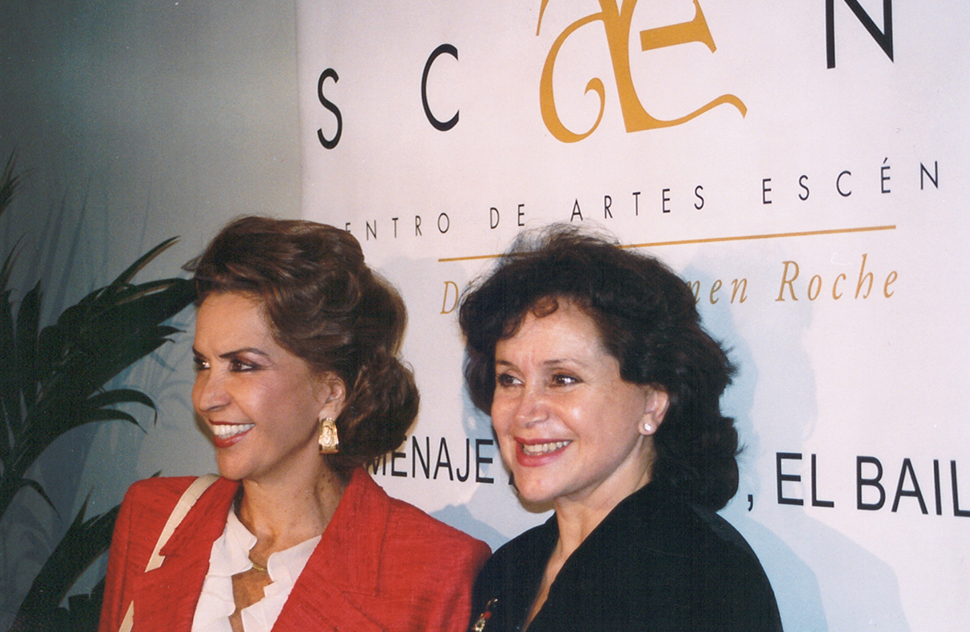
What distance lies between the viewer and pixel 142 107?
288cm

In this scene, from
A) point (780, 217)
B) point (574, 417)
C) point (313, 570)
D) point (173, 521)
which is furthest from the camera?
point (173, 521)

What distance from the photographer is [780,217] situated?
171 cm

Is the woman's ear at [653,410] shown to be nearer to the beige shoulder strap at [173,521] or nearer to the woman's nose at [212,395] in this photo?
the woman's nose at [212,395]

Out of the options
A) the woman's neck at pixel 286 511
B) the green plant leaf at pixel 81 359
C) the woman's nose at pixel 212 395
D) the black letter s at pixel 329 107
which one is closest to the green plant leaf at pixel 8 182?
the green plant leaf at pixel 81 359

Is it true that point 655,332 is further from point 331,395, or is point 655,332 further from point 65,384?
point 65,384

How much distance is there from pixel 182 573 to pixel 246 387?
18.6 inches

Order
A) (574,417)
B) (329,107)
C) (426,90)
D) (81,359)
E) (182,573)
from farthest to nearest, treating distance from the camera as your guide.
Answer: (81,359) → (329,107) → (426,90) → (182,573) → (574,417)

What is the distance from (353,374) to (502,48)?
92 cm

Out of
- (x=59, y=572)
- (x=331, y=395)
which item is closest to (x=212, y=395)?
(x=331, y=395)

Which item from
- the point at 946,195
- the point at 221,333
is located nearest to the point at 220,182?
the point at 221,333

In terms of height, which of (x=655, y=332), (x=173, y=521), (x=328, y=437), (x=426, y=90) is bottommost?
(x=173, y=521)

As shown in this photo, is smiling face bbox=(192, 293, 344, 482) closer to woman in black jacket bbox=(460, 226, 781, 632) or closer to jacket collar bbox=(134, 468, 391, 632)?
jacket collar bbox=(134, 468, 391, 632)

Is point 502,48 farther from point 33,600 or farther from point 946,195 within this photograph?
point 33,600

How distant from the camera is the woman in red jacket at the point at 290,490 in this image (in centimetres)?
181
